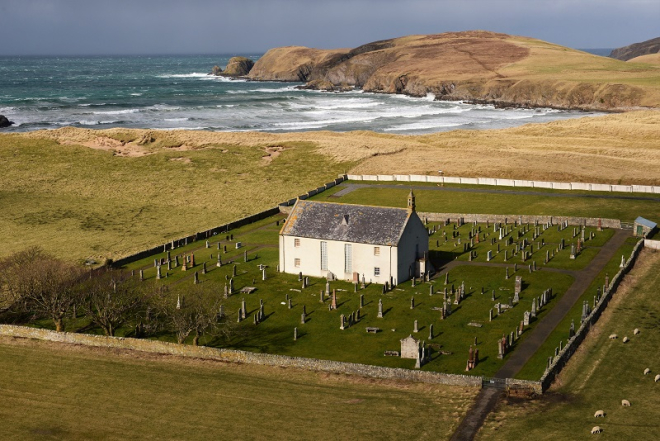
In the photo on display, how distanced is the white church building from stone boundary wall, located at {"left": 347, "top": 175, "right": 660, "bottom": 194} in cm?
3856

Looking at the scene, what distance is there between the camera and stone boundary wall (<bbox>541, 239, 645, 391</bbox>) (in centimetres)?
4649

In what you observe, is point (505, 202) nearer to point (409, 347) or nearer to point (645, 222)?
point (645, 222)

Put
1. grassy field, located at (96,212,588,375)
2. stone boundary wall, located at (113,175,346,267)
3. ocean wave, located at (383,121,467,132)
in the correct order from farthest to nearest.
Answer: ocean wave, located at (383,121,467,132) → stone boundary wall, located at (113,175,346,267) → grassy field, located at (96,212,588,375)

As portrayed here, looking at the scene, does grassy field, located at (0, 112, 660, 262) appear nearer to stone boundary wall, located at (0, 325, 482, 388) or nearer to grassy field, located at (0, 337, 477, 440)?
stone boundary wall, located at (0, 325, 482, 388)

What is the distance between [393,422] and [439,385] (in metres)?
5.39

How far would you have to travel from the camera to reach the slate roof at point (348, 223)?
2653 inches

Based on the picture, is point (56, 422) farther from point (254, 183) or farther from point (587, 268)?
point (254, 183)

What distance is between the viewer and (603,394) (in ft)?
148

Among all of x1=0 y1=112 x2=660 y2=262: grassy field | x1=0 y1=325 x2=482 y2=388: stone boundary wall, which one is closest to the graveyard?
x1=0 y1=325 x2=482 y2=388: stone boundary wall

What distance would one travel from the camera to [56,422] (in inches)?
1686

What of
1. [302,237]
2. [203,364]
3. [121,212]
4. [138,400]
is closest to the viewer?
[138,400]

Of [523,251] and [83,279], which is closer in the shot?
[83,279]

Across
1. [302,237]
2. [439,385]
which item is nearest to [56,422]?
[439,385]

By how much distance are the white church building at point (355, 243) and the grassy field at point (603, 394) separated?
54.8 ft
